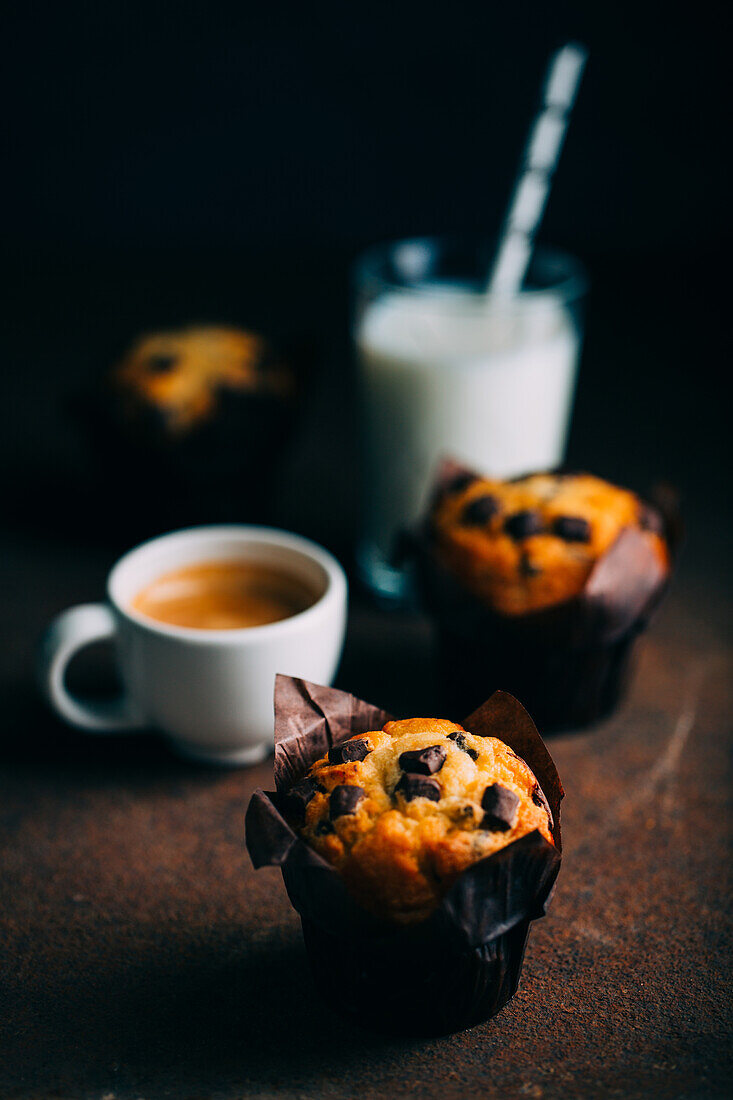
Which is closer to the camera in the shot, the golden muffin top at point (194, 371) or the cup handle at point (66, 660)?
the cup handle at point (66, 660)

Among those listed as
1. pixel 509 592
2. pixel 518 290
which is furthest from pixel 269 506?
pixel 509 592

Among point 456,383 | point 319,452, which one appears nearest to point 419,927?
point 456,383

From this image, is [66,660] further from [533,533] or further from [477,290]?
[477,290]

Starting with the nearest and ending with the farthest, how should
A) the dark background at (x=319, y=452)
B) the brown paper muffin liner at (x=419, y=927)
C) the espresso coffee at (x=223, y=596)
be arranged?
the brown paper muffin liner at (x=419, y=927)
the dark background at (x=319, y=452)
the espresso coffee at (x=223, y=596)

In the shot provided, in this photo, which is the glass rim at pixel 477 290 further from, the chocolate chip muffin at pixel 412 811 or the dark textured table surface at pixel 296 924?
the chocolate chip muffin at pixel 412 811

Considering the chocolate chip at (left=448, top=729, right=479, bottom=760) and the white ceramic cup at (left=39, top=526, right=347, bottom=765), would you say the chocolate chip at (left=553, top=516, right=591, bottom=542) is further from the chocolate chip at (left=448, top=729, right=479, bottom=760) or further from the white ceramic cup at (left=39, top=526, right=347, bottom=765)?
the chocolate chip at (left=448, top=729, right=479, bottom=760)

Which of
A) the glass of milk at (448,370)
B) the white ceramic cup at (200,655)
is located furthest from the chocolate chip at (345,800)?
the glass of milk at (448,370)

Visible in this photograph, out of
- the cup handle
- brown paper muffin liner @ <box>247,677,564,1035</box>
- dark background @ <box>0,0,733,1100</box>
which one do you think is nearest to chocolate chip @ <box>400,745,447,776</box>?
brown paper muffin liner @ <box>247,677,564,1035</box>

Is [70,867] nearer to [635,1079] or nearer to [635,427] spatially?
[635,1079]
